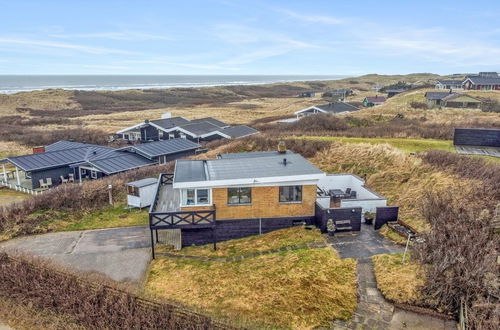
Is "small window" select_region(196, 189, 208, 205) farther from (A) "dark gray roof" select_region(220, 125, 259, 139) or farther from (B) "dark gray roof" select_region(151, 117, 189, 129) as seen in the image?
(B) "dark gray roof" select_region(151, 117, 189, 129)

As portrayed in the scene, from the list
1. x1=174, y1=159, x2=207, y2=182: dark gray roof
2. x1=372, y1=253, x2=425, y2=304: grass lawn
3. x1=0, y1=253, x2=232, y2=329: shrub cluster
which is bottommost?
x1=0, y1=253, x2=232, y2=329: shrub cluster

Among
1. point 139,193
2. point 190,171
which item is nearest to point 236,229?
point 190,171

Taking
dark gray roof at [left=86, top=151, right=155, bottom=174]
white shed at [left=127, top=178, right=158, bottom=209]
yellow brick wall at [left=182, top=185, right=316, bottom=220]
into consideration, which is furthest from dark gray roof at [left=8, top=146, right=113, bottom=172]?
yellow brick wall at [left=182, top=185, right=316, bottom=220]

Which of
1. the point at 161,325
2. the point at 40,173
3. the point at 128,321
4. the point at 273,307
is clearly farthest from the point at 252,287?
the point at 40,173

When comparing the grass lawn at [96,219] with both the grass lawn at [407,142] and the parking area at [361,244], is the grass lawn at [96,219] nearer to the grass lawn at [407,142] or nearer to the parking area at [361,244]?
the parking area at [361,244]

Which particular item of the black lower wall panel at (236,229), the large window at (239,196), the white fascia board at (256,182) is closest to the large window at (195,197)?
the white fascia board at (256,182)

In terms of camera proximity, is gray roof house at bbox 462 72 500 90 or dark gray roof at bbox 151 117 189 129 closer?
dark gray roof at bbox 151 117 189 129

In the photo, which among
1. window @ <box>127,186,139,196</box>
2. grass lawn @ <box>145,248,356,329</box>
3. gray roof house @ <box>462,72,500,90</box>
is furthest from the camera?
gray roof house @ <box>462,72,500,90</box>
